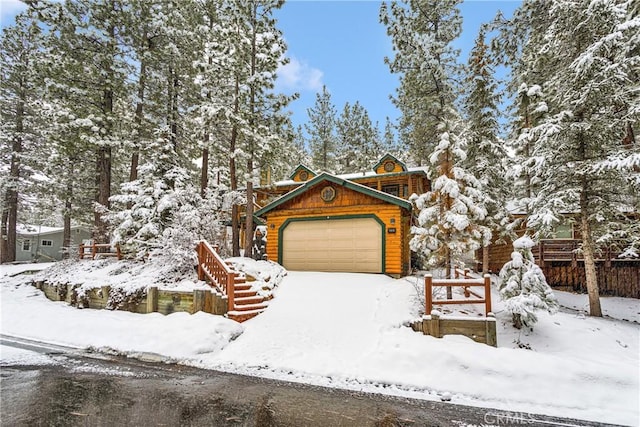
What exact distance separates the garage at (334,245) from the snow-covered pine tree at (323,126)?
19278 mm

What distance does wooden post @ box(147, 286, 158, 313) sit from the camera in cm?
1023

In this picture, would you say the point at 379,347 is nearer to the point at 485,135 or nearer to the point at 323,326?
the point at 323,326

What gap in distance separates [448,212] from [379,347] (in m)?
4.76

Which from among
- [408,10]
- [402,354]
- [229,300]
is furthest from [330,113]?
[402,354]

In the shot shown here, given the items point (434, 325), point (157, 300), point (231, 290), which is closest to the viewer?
point (434, 325)

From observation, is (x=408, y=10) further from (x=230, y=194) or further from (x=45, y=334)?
(x=45, y=334)

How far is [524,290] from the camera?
8.61m

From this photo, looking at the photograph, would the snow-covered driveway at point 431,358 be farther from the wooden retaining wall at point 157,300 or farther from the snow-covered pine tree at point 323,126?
the snow-covered pine tree at point 323,126

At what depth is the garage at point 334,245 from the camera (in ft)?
45.9

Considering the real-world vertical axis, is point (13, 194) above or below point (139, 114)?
below

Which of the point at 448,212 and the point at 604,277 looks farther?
the point at 604,277

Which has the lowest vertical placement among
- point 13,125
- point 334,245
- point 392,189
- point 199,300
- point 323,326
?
point 323,326

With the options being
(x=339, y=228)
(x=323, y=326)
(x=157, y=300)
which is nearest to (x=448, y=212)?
(x=323, y=326)

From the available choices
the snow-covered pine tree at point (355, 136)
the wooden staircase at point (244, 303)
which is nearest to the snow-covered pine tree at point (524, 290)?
the wooden staircase at point (244, 303)
